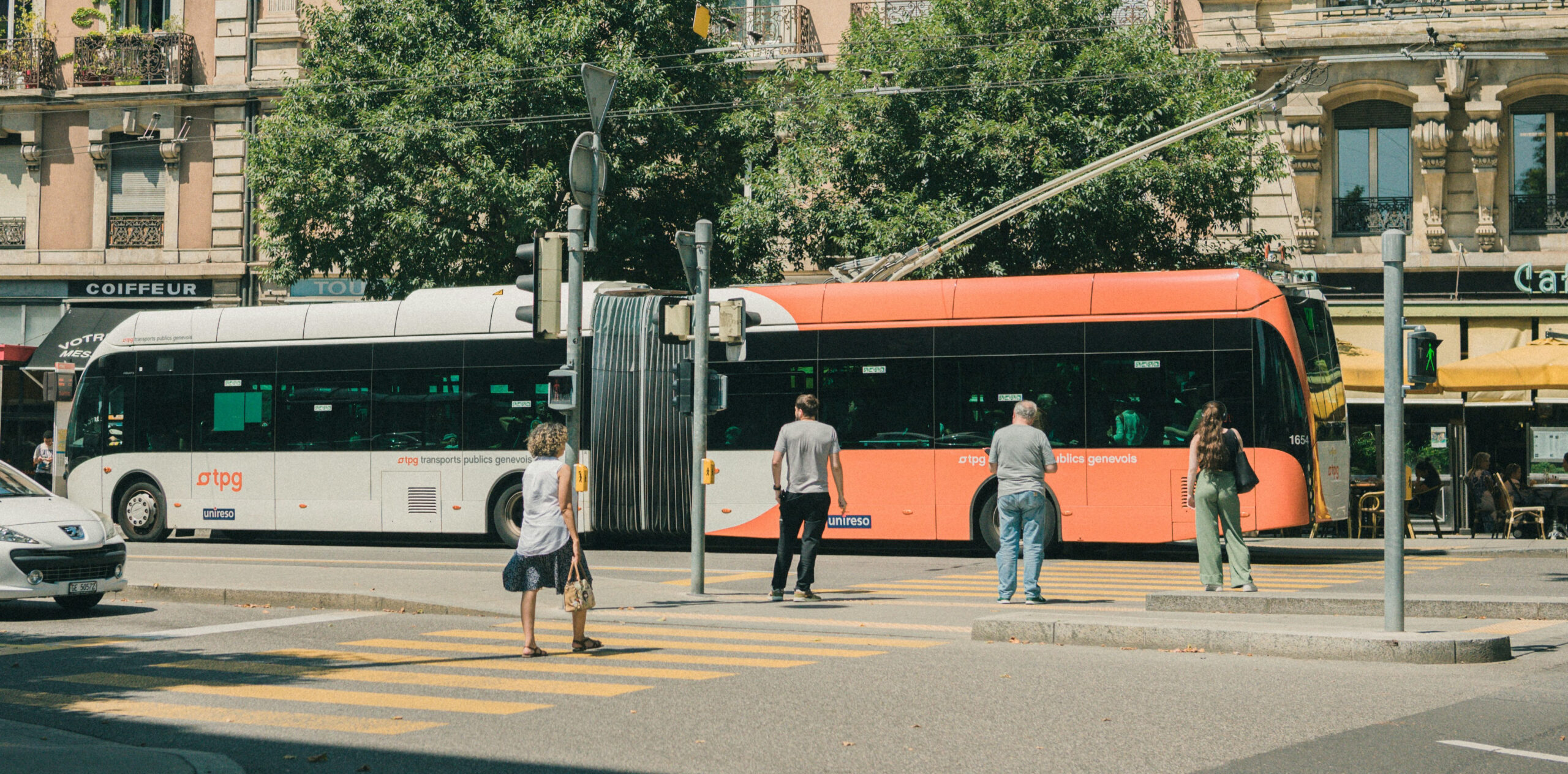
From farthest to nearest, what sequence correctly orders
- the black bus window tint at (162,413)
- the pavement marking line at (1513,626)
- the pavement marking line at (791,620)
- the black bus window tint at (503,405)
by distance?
Result: the black bus window tint at (162,413)
the black bus window tint at (503,405)
the pavement marking line at (791,620)
the pavement marking line at (1513,626)

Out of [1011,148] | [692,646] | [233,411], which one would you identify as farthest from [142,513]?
[692,646]

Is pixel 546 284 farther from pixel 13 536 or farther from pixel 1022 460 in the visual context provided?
pixel 13 536

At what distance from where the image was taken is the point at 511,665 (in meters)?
9.38

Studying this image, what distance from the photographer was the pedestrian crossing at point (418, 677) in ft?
25.2

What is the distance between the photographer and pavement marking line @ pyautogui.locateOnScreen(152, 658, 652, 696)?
8.34 metres

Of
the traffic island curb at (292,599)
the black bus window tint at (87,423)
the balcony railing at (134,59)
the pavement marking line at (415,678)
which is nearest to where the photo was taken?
the pavement marking line at (415,678)

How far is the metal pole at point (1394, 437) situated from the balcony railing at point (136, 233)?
2830 cm

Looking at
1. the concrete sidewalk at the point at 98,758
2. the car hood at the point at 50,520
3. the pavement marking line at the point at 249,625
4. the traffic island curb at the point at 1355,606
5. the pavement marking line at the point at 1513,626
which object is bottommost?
the pavement marking line at the point at 249,625

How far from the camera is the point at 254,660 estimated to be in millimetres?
9711

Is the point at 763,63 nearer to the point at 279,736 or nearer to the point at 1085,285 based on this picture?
the point at 1085,285

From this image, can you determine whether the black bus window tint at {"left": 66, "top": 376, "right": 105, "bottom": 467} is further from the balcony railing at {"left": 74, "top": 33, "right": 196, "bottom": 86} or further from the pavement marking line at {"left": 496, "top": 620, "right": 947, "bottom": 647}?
the pavement marking line at {"left": 496, "top": 620, "right": 947, "bottom": 647}

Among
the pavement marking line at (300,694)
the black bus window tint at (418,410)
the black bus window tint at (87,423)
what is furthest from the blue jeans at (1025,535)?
the black bus window tint at (87,423)

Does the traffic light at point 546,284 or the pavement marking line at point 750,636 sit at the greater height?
the traffic light at point 546,284

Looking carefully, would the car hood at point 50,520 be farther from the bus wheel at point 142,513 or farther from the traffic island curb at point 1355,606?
the bus wheel at point 142,513
